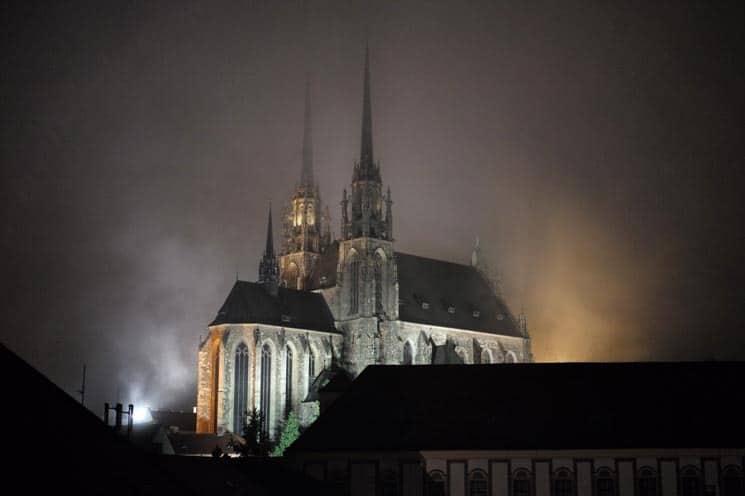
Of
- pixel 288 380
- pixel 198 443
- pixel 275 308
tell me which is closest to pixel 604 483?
pixel 198 443

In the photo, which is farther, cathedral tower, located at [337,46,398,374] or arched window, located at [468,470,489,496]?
cathedral tower, located at [337,46,398,374]

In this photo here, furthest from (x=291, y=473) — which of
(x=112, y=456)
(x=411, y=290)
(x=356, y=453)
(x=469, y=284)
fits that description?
(x=469, y=284)

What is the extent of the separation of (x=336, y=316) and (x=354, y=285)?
3.87 meters

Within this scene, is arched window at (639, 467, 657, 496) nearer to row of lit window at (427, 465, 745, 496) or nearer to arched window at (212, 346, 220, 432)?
row of lit window at (427, 465, 745, 496)

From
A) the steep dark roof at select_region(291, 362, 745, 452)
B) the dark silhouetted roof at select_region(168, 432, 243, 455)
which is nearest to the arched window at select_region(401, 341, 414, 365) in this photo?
the dark silhouetted roof at select_region(168, 432, 243, 455)

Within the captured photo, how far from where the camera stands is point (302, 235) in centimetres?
12875

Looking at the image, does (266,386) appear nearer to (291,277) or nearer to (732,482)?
(291,277)

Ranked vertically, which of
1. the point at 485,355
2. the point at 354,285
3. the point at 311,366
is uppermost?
the point at 354,285

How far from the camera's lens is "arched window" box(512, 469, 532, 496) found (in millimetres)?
55406

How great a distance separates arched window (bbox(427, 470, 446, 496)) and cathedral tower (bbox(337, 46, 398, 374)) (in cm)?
5770

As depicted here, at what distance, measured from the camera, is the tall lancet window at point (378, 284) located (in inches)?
4540

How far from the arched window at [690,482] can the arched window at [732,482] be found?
4.06 feet

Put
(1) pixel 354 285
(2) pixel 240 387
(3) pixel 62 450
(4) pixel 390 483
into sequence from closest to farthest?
(3) pixel 62 450
(4) pixel 390 483
(2) pixel 240 387
(1) pixel 354 285

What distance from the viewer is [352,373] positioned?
114625 mm
